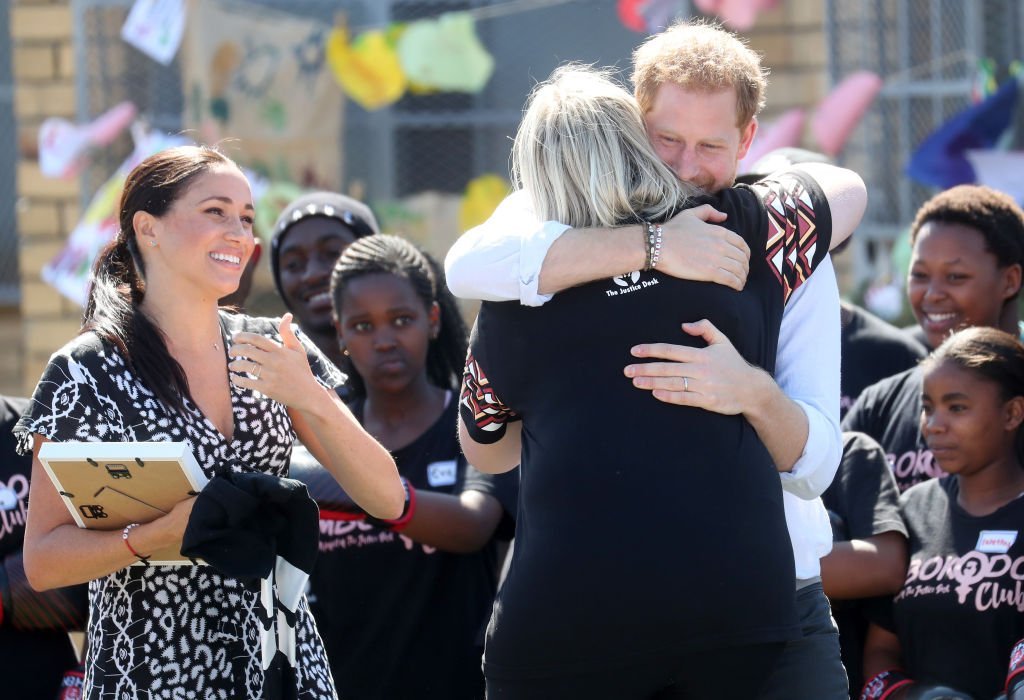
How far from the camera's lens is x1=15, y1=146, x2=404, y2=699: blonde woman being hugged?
8.68 ft

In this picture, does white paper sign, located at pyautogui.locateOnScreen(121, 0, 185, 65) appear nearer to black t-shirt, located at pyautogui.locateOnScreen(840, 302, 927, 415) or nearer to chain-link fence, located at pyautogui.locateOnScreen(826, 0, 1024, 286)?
chain-link fence, located at pyautogui.locateOnScreen(826, 0, 1024, 286)

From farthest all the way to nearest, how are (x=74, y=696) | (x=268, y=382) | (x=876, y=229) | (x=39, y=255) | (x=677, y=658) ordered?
(x=39, y=255)
(x=876, y=229)
(x=74, y=696)
(x=268, y=382)
(x=677, y=658)

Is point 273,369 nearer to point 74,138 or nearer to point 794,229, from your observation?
point 794,229

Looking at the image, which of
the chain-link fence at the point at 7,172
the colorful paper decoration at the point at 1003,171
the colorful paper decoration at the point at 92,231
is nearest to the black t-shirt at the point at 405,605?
the colorful paper decoration at the point at 1003,171

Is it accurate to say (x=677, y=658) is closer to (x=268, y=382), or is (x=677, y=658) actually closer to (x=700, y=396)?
(x=700, y=396)

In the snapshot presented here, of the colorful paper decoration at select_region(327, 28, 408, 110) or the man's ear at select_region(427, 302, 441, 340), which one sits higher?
the colorful paper decoration at select_region(327, 28, 408, 110)

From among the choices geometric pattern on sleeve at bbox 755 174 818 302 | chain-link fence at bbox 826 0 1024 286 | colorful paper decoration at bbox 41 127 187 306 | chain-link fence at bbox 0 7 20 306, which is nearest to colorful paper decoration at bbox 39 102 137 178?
colorful paper decoration at bbox 41 127 187 306

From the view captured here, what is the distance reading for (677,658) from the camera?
2197 mm

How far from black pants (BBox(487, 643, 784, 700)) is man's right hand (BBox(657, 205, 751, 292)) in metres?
0.61

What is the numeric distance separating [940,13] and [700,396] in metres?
5.66

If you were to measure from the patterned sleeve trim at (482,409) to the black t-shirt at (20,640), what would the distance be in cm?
145

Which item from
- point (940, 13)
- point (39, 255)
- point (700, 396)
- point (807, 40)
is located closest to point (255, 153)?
point (39, 255)

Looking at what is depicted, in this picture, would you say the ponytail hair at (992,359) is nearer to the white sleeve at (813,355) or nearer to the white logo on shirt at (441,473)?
the white sleeve at (813,355)

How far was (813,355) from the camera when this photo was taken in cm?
250
